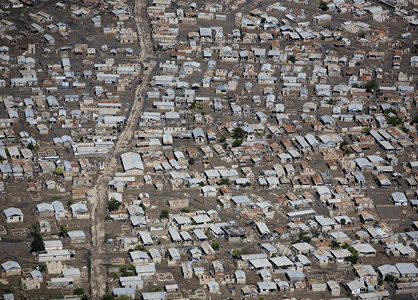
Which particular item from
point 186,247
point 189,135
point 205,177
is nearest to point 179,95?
point 189,135

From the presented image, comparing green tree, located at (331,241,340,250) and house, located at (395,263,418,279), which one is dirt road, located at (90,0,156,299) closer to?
green tree, located at (331,241,340,250)

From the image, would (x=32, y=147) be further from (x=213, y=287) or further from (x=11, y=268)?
(x=213, y=287)

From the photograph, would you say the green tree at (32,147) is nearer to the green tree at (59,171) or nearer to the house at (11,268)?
the green tree at (59,171)

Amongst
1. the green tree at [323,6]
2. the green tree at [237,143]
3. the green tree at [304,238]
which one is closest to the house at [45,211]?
the green tree at [237,143]

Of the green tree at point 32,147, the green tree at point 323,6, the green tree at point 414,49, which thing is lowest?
the green tree at point 414,49

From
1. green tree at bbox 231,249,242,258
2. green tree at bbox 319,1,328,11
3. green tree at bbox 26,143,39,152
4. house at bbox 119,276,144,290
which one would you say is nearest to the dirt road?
house at bbox 119,276,144,290

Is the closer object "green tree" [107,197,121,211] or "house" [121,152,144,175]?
"green tree" [107,197,121,211]

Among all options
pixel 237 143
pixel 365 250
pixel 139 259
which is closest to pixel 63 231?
pixel 139 259
